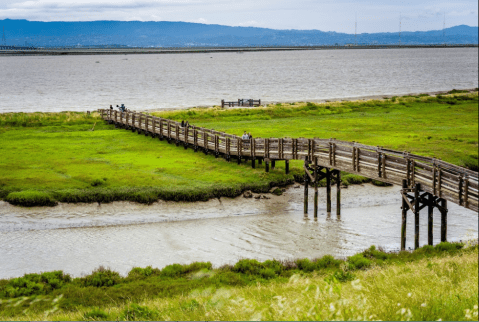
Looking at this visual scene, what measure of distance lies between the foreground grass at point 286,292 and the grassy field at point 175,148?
12215mm

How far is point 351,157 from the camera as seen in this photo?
92.4 ft

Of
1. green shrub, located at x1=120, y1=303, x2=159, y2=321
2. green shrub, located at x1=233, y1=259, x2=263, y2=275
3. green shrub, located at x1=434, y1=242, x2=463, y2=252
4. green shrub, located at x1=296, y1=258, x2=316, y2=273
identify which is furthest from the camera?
green shrub, located at x1=434, y1=242, x2=463, y2=252

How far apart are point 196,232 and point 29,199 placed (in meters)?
10.1

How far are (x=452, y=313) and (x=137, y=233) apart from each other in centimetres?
2044

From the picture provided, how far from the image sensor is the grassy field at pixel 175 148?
32906mm

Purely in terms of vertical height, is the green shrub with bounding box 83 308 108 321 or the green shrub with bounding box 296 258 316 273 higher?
the green shrub with bounding box 83 308 108 321

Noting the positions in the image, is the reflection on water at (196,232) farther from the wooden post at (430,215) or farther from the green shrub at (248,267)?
the green shrub at (248,267)

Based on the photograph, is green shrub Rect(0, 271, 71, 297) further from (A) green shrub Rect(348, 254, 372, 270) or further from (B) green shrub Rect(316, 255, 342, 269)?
(A) green shrub Rect(348, 254, 372, 270)

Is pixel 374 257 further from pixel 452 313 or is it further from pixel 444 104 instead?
pixel 444 104

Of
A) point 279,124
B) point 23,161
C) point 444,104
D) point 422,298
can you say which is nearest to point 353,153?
point 422,298

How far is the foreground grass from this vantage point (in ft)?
27.7

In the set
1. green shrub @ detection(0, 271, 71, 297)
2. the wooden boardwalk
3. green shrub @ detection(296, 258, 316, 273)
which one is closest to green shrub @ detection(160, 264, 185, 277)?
green shrub @ detection(0, 271, 71, 297)

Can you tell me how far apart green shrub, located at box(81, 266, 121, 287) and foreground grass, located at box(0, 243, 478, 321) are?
0.05 meters

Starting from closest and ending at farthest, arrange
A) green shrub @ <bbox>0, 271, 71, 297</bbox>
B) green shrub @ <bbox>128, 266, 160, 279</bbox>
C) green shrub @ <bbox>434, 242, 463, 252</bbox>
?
green shrub @ <bbox>0, 271, 71, 297</bbox> < green shrub @ <bbox>128, 266, 160, 279</bbox> < green shrub @ <bbox>434, 242, 463, 252</bbox>
